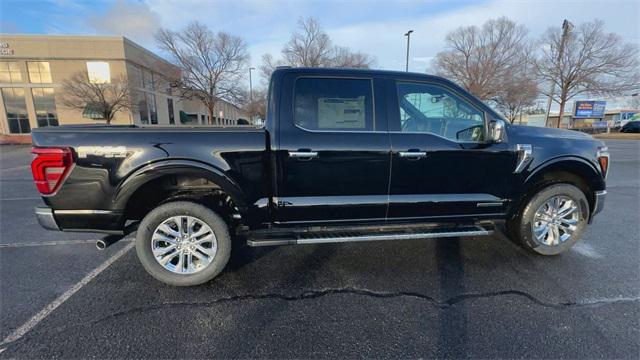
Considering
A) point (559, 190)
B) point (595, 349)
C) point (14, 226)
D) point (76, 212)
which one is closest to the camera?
point (595, 349)

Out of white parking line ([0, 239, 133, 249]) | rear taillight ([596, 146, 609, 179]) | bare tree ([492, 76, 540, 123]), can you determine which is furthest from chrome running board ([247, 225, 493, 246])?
bare tree ([492, 76, 540, 123])

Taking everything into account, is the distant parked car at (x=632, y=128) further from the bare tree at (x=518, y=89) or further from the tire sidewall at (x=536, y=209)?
the tire sidewall at (x=536, y=209)

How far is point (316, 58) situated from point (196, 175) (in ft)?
97.4

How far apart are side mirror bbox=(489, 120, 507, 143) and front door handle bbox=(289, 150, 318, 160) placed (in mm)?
1766

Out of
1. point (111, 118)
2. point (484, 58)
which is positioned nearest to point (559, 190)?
point (111, 118)

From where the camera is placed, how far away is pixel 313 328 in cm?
226

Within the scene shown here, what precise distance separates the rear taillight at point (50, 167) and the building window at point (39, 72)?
35.6 meters

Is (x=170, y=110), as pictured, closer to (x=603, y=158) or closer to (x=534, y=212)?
(x=534, y=212)

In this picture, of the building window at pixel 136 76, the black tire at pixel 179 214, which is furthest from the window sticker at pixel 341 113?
the building window at pixel 136 76

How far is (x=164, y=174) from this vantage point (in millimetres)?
2689

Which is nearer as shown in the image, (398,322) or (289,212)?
(398,322)

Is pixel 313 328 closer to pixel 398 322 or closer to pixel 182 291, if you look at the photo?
pixel 398 322

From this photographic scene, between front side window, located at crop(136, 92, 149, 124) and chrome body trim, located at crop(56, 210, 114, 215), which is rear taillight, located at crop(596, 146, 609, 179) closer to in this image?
chrome body trim, located at crop(56, 210, 114, 215)

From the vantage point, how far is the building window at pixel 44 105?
27.7 metres
